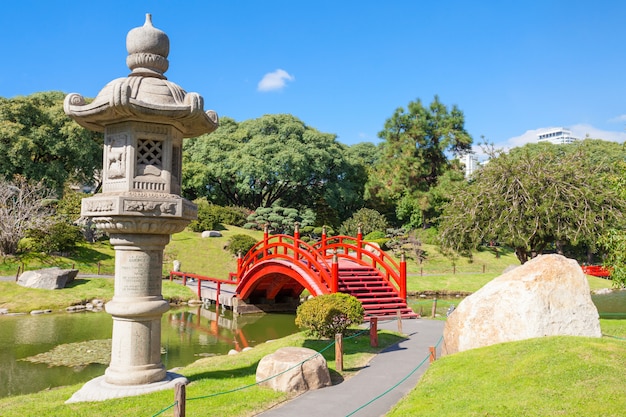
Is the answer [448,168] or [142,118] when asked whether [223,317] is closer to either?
[142,118]

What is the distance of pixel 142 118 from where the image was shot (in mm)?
8398

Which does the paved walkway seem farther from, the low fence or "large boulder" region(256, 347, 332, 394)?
"large boulder" region(256, 347, 332, 394)

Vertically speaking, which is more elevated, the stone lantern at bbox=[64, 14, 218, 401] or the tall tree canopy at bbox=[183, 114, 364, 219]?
the tall tree canopy at bbox=[183, 114, 364, 219]

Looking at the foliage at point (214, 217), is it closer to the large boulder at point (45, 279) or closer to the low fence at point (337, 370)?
the large boulder at point (45, 279)

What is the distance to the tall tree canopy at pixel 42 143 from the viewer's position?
112ft

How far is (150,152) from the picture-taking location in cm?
867

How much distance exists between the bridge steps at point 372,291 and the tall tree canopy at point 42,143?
25.8 metres

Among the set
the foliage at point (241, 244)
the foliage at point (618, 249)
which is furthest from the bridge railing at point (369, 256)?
the foliage at point (241, 244)

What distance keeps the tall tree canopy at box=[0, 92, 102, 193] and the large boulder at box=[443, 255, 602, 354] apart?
33.3 m

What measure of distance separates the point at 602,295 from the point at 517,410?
29703 millimetres

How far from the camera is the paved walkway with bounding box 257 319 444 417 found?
813 cm

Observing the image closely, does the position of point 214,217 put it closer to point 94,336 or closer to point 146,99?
point 94,336

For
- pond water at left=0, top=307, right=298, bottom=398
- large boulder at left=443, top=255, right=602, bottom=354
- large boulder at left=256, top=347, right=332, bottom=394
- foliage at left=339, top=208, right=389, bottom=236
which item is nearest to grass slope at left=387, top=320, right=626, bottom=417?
large boulder at left=443, top=255, right=602, bottom=354

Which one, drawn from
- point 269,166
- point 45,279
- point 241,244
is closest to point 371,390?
point 45,279
